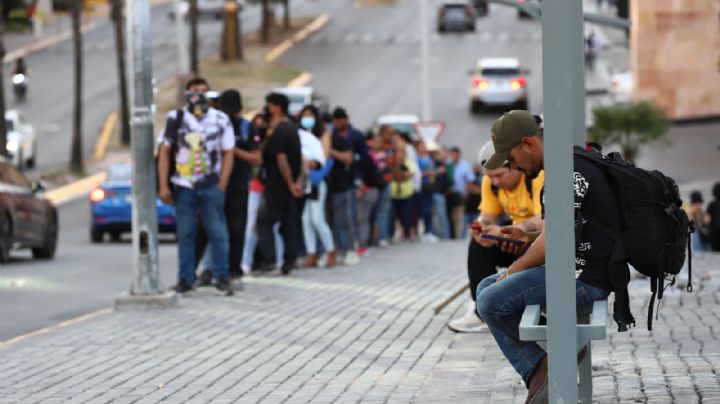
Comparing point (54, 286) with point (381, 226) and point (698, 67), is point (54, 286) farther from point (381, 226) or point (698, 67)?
point (698, 67)

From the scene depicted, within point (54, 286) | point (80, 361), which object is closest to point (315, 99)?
point (54, 286)

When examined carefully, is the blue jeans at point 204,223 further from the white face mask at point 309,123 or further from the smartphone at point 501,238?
the smartphone at point 501,238

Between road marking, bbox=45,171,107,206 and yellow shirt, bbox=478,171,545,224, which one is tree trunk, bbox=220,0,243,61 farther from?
yellow shirt, bbox=478,171,545,224

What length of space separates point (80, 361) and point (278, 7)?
93.5 metres

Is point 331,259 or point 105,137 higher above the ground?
point 105,137

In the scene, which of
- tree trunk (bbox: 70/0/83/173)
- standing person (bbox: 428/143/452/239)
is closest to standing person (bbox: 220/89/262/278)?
standing person (bbox: 428/143/452/239)

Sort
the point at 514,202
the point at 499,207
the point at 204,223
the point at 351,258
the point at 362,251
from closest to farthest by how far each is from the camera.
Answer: the point at 514,202 → the point at 499,207 → the point at 204,223 → the point at 351,258 → the point at 362,251

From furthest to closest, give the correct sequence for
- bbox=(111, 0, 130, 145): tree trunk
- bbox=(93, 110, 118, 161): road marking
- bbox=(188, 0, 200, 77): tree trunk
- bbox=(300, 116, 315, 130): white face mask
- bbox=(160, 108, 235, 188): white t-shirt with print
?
bbox=(188, 0, 200, 77): tree trunk
bbox=(93, 110, 118, 161): road marking
bbox=(111, 0, 130, 145): tree trunk
bbox=(300, 116, 315, 130): white face mask
bbox=(160, 108, 235, 188): white t-shirt with print

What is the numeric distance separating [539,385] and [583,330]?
3.48ft

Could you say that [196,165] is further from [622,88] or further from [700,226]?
[622,88]

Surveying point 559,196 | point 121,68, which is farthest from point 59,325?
point 121,68

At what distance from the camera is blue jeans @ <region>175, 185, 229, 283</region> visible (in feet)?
49.4

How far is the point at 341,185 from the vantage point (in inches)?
795

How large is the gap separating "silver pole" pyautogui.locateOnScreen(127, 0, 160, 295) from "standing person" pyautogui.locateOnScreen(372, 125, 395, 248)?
31.4 ft
